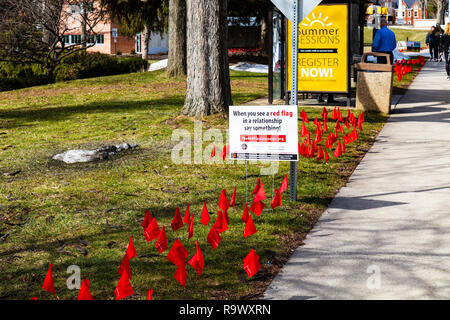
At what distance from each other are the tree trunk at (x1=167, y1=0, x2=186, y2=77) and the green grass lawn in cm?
709

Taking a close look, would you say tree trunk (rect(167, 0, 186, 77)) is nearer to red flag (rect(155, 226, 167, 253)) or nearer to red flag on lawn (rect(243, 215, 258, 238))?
red flag on lawn (rect(243, 215, 258, 238))

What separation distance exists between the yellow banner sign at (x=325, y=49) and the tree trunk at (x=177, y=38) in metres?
6.81

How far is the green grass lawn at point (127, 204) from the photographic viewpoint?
4.78 metres

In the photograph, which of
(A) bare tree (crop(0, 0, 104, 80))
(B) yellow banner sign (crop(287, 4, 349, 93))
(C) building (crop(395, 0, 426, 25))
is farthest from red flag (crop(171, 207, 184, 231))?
(C) building (crop(395, 0, 426, 25))

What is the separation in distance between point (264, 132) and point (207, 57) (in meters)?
5.95

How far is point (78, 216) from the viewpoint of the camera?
21.3 ft

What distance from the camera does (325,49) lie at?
1414cm

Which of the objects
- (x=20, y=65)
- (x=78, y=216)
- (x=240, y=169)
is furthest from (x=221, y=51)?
(x=20, y=65)

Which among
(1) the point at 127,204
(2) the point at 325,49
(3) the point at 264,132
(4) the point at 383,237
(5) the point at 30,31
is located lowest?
(4) the point at 383,237

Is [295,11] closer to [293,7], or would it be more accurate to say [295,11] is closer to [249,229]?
[293,7]

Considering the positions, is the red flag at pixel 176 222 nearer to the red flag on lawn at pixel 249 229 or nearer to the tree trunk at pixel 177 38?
the red flag on lawn at pixel 249 229

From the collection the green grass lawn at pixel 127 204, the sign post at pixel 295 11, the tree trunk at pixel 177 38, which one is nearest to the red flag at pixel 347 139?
the green grass lawn at pixel 127 204

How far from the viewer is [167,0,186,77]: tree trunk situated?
2044 centimetres

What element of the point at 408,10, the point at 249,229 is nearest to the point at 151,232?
the point at 249,229
